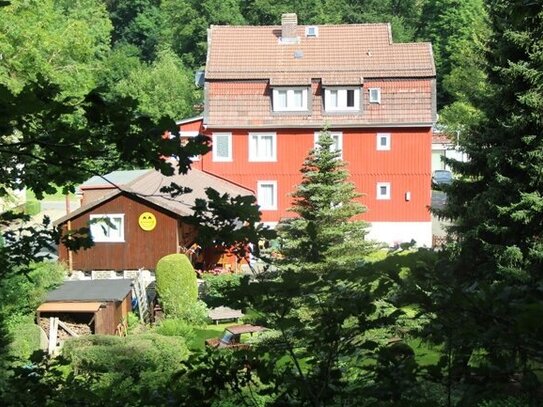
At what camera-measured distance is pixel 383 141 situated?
105 ft

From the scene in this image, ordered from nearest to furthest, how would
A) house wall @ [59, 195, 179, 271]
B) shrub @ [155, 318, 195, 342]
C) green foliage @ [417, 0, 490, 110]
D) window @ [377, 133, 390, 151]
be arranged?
shrub @ [155, 318, 195, 342], house wall @ [59, 195, 179, 271], window @ [377, 133, 390, 151], green foliage @ [417, 0, 490, 110]

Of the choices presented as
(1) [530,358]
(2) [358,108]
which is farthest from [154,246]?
(1) [530,358]

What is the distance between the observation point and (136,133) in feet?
12.3

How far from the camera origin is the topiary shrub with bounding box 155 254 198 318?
2098 cm

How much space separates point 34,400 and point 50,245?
127cm

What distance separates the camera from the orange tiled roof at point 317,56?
3203 cm

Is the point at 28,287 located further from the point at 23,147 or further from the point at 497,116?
the point at 23,147

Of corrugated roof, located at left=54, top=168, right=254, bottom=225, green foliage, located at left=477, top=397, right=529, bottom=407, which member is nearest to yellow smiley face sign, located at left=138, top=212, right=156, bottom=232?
corrugated roof, located at left=54, top=168, right=254, bottom=225

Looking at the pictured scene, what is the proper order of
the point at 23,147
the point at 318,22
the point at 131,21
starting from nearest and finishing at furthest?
the point at 23,147
the point at 318,22
the point at 131,21

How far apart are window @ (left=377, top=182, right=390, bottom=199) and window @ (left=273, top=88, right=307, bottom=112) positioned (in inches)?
167

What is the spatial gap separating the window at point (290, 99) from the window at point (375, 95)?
2.57 m

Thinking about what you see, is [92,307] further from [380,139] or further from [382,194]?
[380,139]

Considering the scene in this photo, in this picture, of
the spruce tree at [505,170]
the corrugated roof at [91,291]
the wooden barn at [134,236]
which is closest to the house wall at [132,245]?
the wooden barn at [134,236]

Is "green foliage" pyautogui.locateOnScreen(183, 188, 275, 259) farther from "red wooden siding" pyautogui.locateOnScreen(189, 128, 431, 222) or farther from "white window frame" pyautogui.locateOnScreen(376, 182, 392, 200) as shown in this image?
"white window frame" pyautogui.locateOnScreen(376, 182, 392, 200)
